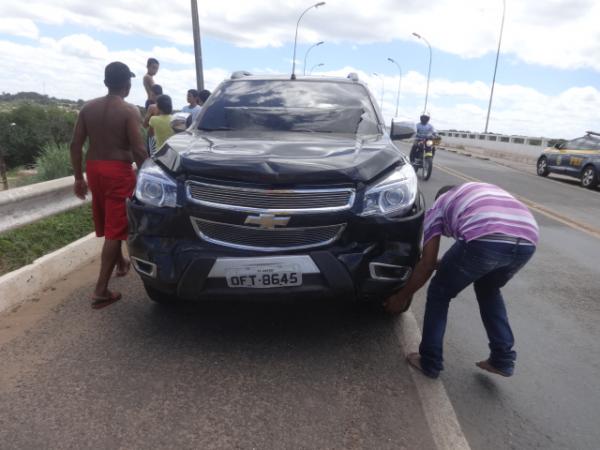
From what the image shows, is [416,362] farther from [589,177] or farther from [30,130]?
[30,130]

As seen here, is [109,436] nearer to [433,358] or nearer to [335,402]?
[335,402]

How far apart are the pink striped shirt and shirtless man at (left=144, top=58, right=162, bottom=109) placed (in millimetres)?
7667

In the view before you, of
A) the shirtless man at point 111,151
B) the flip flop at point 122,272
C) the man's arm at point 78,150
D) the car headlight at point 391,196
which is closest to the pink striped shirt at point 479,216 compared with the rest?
the car headlight at point 391,196

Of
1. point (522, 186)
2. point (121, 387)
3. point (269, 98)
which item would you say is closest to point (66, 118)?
point (522, 186)

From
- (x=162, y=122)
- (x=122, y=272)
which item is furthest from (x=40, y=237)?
(x=162, y=122)

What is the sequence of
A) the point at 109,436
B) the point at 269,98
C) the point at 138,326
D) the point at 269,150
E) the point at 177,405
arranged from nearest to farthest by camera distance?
the point at 109,436 < the point at 177,405 < the point at 269,150 < the point at 138,326 < the point at 269,98

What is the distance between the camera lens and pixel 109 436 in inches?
94.6

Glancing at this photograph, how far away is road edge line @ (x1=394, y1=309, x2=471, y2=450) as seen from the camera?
2445 mm

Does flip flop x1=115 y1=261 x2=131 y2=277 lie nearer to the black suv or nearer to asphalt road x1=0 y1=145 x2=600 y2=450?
asphalt road x1=0 y1=145 x2=600 y2=450

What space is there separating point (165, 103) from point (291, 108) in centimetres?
298

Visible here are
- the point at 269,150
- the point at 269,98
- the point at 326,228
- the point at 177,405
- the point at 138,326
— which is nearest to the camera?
the point at 177,405

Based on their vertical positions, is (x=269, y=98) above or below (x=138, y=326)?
above

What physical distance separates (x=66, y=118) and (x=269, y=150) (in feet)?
75.7

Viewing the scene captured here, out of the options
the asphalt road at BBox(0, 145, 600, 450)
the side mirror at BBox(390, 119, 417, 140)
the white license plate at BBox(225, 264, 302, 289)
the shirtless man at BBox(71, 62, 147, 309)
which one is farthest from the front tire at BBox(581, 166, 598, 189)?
the white license plate at BBox(225, 264, 302, 289)
